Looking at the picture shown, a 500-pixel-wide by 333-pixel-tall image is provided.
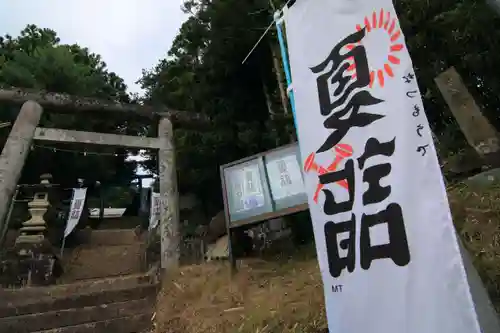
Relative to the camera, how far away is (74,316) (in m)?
4.82

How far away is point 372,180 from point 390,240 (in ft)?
1.07

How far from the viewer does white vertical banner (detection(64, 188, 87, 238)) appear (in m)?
12.0

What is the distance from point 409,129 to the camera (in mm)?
2129

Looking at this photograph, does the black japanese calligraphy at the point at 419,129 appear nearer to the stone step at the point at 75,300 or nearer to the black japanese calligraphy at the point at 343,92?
the black japanese calligraphy at the point at 343,92

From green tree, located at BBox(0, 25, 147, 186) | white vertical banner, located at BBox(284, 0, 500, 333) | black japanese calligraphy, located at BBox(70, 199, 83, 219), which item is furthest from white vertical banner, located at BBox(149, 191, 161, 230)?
→ white vertical banner, located at BBox(284, 0, 500, 333)

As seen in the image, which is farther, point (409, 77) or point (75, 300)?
point (75, 300)

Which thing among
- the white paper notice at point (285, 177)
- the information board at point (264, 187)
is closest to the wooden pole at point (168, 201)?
the information board at point (264, 187)

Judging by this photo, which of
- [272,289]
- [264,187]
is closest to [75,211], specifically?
[264,187]

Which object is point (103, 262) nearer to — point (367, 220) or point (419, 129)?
point (367, 220)

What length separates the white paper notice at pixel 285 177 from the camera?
5148 mm

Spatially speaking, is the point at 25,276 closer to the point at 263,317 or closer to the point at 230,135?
the point at 230,135

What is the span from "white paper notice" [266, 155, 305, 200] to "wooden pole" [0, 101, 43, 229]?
14.0 feet

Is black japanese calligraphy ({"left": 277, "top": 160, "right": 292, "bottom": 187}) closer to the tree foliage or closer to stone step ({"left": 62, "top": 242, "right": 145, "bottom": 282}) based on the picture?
the tree foliage

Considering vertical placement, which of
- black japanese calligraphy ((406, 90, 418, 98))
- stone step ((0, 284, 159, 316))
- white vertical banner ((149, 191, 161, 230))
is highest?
white vertical banner ((149, 191, 161, 230))
